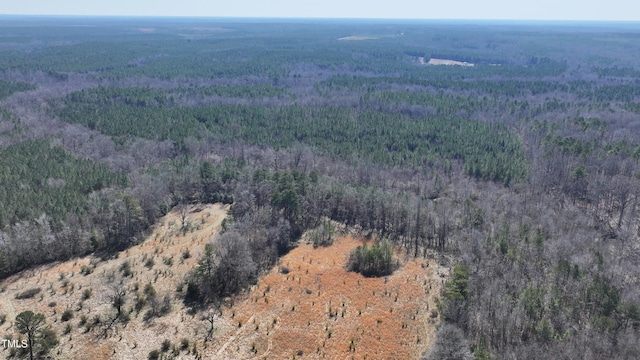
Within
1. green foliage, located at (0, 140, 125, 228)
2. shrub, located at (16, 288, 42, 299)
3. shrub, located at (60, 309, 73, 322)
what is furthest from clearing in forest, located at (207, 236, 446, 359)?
green foliage, located at (0, 140, 125, 228)

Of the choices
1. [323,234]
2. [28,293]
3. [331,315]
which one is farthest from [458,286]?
[28,293]

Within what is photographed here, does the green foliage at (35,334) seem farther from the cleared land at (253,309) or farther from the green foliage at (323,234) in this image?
the green foliage at (323,234)

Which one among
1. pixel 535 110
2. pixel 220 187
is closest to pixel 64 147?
pixel 220 187

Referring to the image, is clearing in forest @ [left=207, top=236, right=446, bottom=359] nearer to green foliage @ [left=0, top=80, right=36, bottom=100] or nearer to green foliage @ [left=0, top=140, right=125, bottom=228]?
green foliage @ [left=0, top=140, right=125, bottom=228]

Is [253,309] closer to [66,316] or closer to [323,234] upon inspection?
[66,316]

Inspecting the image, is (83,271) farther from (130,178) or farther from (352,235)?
(352,235)
